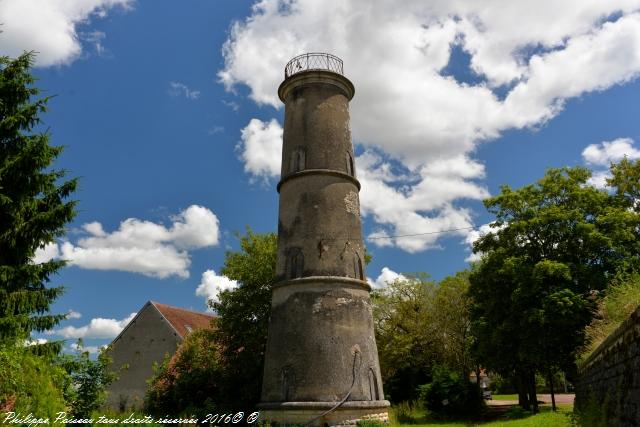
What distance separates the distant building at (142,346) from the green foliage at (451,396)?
14958 mm

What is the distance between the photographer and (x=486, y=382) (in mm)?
52938

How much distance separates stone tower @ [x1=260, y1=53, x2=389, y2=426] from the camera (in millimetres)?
14609

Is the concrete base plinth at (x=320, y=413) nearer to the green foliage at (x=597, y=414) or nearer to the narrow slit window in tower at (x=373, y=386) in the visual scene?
the narrow slit window in tower at (x=373, y=386)

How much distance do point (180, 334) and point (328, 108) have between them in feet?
61.5

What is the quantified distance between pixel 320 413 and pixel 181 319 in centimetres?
2049

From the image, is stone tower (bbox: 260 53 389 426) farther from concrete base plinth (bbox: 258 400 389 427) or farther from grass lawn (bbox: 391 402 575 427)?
grass lawn (bbox: 391 402 575 427)

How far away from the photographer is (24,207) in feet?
38.3

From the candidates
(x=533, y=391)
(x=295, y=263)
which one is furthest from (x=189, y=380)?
(x=533, y=391)

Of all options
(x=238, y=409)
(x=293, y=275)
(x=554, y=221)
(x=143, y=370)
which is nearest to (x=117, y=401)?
(x=143, y=370)

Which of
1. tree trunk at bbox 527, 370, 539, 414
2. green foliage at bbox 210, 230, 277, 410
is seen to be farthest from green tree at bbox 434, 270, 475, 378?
green foliage at bbox 210, 230, 277, 410

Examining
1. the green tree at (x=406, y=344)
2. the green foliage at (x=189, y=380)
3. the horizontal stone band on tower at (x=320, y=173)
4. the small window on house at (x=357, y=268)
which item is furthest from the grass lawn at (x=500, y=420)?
the horizontal stone band on tower at (x=320, y=173)

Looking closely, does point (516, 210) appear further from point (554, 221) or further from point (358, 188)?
point (358, 188)

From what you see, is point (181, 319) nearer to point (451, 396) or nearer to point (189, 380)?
point (189, 380)

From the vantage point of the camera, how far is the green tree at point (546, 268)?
64.8 ft
